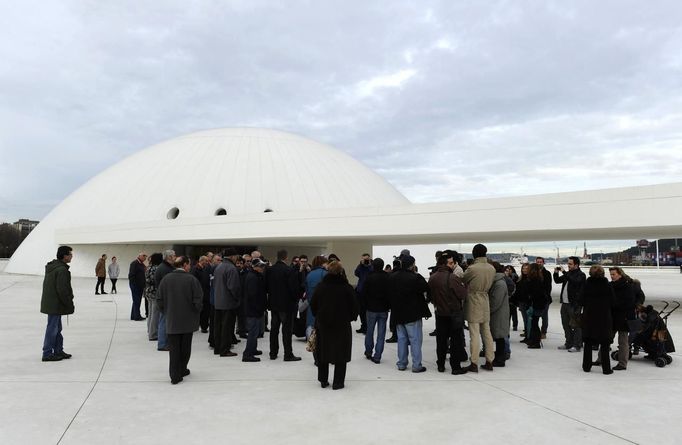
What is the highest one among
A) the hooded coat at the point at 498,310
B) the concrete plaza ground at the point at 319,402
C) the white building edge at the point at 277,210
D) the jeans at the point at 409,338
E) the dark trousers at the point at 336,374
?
the white building edge at the point at 277,210

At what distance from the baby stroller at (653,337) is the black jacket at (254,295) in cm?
563

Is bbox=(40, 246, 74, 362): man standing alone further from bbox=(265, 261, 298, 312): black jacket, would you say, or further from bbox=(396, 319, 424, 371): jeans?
bbox=(396, 319, 424, 371): jeans

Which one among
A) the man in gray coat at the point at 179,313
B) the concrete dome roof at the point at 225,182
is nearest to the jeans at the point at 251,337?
the man in gray coat at the point at 179,313

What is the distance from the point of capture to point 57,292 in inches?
300

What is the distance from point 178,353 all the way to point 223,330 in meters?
1.73

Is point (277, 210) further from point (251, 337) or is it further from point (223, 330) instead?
point (251, 337)

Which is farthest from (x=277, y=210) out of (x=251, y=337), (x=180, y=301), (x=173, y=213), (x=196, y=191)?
(x=180, y=301)

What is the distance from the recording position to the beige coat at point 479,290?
24.3ft

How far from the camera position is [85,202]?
113ft

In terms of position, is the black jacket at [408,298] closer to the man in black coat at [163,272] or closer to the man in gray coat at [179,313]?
the man in gray coat at [179,313]

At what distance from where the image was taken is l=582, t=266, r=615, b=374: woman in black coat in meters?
7.00

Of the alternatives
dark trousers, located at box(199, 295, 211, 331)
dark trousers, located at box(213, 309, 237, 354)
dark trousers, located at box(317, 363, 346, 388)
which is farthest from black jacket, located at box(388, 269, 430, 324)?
dark trousers, located at box(199, 295, 211, 331)

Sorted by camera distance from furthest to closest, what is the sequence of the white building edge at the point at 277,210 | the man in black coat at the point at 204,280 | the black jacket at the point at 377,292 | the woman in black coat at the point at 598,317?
the white building edge at the point at 277,210 → the man in black coat at the point at 204,280 → the black jacket at the point at 377,292 → the woman in black coat at the point at 598,317

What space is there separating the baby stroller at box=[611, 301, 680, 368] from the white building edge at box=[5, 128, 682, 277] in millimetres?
8180
